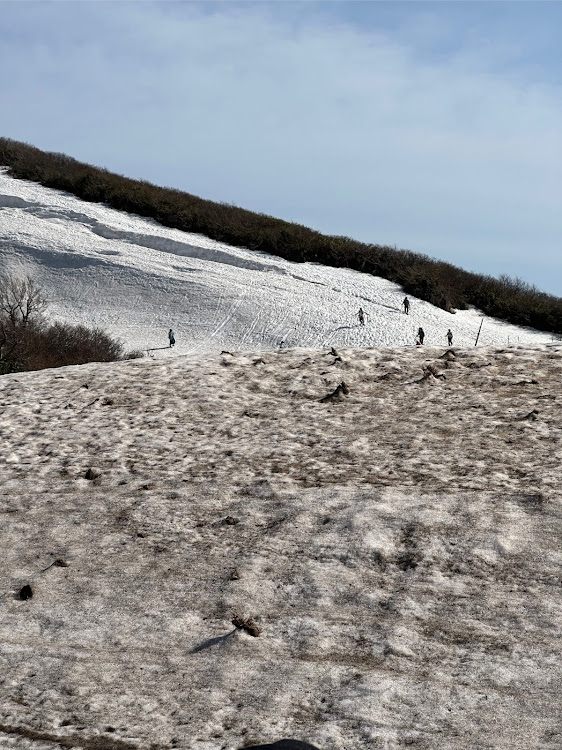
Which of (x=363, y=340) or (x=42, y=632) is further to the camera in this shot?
(x=363, y=340)

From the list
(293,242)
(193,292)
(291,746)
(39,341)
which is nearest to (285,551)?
(291,746)

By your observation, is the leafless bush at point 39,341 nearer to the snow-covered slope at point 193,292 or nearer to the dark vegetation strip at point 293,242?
the snow-covered slope at point 193,292

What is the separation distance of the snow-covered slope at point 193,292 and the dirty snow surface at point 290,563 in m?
26.0

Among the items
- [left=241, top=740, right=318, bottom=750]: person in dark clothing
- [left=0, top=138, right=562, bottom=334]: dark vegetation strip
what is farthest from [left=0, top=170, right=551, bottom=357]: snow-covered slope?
[left=241, top=740, right=318, bottom=750]: person in dark clothing

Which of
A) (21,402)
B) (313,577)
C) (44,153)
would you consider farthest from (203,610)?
(44,153)

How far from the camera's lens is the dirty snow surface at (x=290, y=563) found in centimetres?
638

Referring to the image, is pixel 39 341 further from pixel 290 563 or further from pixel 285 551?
pixel 290 563

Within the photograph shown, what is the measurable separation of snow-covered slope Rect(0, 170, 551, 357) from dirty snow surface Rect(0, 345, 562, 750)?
85.2ft

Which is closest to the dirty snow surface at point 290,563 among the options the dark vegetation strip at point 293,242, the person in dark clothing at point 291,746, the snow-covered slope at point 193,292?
the person in dark clothing at point 291,746

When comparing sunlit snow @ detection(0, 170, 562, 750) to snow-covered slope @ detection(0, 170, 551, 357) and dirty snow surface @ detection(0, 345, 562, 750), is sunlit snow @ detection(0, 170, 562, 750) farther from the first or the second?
snow-covered slope @ detection(0, 170, 551, 357)

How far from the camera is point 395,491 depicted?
9312 millimetres

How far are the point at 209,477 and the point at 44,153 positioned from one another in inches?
2423

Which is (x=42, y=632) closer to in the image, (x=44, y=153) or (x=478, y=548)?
(x=478, y=548)

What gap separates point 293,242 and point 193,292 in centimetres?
1031
